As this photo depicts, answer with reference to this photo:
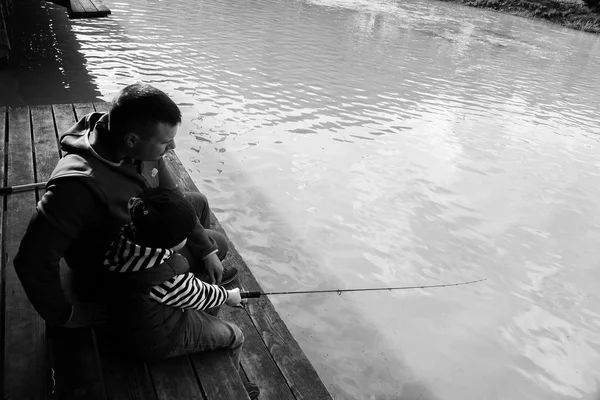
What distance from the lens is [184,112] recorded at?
6.37 metres

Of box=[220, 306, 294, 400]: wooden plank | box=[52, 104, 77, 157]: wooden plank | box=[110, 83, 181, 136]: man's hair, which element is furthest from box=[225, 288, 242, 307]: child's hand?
box=[52, 104, 77, 157]: wooden plank

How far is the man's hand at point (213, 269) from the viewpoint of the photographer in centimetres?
212

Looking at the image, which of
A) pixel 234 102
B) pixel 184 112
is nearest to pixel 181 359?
pixel 184 112

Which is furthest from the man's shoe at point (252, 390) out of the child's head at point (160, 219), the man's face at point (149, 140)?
the man's face at point (149, 140)

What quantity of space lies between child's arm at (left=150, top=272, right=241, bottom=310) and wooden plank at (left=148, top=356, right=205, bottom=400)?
253 millimetres

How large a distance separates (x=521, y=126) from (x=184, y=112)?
212 inches

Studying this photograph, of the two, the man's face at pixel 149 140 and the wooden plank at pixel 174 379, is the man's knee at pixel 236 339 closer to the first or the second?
the wooden plank at pixel 174 379

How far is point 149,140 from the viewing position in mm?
1767

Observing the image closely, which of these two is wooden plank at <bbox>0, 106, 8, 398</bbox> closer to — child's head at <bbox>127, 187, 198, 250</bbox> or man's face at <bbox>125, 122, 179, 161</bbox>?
child's head at <bbox>127, 187, 198, 250</bbox>

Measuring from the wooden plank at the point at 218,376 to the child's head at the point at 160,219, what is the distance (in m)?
0.60

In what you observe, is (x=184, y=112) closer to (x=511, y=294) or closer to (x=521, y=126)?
(x=511, y=294)

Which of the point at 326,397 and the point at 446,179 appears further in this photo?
the point at 446,179

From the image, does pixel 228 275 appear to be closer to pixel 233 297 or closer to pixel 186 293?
pixel 233 297

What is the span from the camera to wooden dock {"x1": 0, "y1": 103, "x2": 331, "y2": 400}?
67.9 inches
